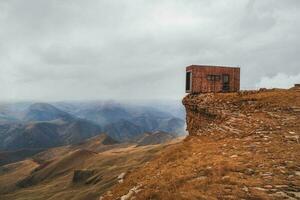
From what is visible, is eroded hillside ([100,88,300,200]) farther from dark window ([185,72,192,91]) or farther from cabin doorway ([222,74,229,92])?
cabin doorway ([222,74,229,92])

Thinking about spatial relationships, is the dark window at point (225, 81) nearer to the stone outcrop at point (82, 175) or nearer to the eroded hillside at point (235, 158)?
the eroded hillside at point (235, 158)

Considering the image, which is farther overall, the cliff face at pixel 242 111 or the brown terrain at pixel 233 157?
the cliff face at pixel 242 111

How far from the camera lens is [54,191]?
153375mm

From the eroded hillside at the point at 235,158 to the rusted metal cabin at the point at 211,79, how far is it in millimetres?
4334

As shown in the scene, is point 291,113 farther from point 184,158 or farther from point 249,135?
point 184,158

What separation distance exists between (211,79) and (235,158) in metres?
16.3

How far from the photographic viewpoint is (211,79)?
31.6 metres

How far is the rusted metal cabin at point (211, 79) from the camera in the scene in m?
31.1

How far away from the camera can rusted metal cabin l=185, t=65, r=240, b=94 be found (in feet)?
102

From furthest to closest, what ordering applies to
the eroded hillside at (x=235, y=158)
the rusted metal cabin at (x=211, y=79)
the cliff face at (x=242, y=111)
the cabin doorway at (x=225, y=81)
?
1. the cabin doorway at (x=225, y=81)
2. the rusted metal cabin at (x=211, y=79)
3. the cliff face at (x=242, y=111)
4. the eroded hillside at (x=235, y=158)

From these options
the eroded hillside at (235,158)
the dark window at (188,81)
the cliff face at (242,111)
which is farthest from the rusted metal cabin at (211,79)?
the eroded hillside at (235,158)

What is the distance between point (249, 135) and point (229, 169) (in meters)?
5.17

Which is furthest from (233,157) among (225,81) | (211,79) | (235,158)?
(225,81)

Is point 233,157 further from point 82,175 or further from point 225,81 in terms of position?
point 82,175
